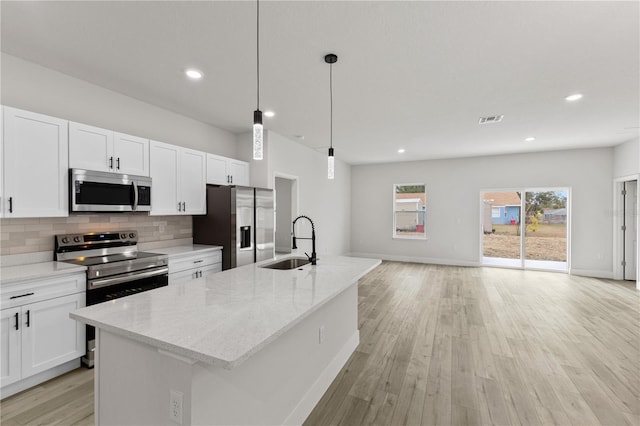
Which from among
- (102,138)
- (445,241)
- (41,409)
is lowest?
(41,409)

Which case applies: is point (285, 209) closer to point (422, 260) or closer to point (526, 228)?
point (422, 260)

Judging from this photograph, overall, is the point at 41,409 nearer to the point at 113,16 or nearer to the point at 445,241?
the point at 113,16

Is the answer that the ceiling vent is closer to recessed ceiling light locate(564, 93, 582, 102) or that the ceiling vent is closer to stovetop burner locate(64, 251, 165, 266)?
recessed ceiling light locate(564, 93, 582, 102)

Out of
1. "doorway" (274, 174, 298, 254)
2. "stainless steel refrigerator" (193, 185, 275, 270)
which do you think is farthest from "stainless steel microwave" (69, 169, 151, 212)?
"doorway" (274, 174, 298, 254)

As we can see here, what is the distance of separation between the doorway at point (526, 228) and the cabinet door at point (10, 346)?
8057 mm

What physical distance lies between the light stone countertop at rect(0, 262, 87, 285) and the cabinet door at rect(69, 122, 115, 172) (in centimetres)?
91

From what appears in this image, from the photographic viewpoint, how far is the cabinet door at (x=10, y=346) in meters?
2.16

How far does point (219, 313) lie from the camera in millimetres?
1524

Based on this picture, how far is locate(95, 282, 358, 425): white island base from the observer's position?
1302 millimetres

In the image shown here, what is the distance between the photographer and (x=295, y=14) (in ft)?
6.69

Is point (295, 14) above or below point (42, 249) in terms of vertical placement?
above

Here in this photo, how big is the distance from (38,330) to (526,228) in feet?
27.5

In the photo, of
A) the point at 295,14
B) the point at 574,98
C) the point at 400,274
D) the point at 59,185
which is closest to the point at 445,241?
the point at 400,274

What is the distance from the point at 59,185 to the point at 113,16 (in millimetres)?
1556
